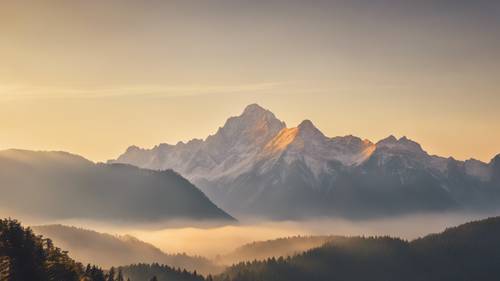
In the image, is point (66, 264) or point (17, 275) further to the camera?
point (66, 264)

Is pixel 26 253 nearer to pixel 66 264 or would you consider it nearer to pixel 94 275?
pixel 66 264

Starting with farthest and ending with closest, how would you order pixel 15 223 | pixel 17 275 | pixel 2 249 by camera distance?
pixel 15 223
pixel 2 249
pixel 17 275

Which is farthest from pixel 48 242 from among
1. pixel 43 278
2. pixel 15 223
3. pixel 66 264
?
pixel 43 278

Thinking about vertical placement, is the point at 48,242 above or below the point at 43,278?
above

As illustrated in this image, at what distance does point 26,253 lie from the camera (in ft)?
442

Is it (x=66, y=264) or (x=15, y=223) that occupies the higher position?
(x=15, y=223)

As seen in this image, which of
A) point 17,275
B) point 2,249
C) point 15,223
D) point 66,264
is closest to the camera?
point 17,275

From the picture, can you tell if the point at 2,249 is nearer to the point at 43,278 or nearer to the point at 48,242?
the point at 43,278

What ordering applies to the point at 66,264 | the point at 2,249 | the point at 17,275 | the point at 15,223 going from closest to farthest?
the point at 17,275 → the point at 2,249 → the point at 66,264 → the point at 15,223

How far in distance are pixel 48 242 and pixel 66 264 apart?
783 inches

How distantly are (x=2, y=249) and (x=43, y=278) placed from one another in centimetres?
1055

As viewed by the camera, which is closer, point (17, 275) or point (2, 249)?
point (17, 275)


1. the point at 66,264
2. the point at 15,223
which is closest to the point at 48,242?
the point at 15,223

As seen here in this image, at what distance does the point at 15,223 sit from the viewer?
6275 inches
